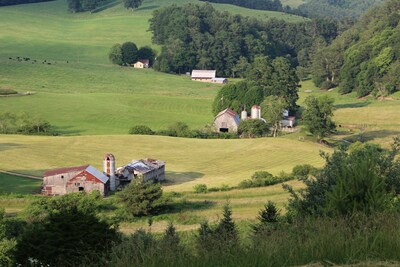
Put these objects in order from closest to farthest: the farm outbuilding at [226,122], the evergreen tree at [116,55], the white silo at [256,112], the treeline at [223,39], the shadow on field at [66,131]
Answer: the shadow on field at [66,131] < the farm outbuilding at [226,122] < the white silo at [256,112] < the evergreen tree at [116,55] < the treeline at [223,39]

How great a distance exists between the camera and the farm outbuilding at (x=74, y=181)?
37425mm

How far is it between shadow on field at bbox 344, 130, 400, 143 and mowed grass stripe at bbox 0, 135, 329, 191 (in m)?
6.95

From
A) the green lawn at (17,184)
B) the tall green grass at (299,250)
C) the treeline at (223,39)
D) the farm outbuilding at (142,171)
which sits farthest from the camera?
the treeline at (223,39)

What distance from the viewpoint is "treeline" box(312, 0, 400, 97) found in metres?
93.5

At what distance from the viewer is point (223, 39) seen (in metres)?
120

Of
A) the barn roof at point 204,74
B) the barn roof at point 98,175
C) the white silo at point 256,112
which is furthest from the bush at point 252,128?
the barn roof at point 204,74

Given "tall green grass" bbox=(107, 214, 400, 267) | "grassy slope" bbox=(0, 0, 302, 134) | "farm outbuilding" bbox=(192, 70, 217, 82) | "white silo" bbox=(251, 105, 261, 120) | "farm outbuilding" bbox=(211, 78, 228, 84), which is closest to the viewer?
"tall green grass" bbox=(107, 214, 400, 267)

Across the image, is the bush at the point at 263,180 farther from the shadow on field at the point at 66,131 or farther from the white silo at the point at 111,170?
the shadow on field at the point at 66,131

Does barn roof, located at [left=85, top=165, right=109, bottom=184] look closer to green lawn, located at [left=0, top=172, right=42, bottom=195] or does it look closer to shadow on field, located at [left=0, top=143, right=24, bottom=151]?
green lawn, located at [left=0, top=172, right=42, bottom=195]

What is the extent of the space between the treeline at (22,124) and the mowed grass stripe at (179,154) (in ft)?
13.0

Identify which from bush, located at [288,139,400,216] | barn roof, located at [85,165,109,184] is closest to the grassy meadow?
barn roof, located at [85,165,109,184]

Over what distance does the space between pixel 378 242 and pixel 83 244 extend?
7094 mm

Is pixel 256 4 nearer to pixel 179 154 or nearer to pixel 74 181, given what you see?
pixel 179 154

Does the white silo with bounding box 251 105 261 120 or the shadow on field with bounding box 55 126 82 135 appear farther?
the white silo with bounding box 251 105 261 120
